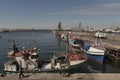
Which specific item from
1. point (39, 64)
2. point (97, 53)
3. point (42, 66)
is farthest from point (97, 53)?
point (39, 64)

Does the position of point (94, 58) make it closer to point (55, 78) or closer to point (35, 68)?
point (35, 68)

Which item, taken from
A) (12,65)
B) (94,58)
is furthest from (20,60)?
(94,58)

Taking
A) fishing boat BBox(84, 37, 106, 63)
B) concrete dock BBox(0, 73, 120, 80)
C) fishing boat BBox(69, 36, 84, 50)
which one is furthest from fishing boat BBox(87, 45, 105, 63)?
concrete dock BBox(0, 73, 120, 80)

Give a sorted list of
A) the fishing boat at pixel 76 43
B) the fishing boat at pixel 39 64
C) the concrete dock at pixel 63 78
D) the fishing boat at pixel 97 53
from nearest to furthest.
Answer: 1. the concrete dock at pixel 63 78
2. the fishing boat at pixel 39 64
3. the fishing boat at pixel 97 53
4. the fishing boat at pixel 76 43

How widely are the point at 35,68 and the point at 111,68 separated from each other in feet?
53.6

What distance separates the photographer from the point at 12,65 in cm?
2748

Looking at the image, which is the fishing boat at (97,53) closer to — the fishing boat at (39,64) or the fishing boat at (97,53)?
the fishing boat at (97,53)

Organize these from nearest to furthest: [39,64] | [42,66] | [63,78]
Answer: [63,78] → [39,64] → [42,66]

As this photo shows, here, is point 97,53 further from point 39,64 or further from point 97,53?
point 39,64

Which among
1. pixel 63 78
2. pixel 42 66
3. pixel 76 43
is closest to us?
pixel 63 78

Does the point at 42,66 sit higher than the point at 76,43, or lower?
higher

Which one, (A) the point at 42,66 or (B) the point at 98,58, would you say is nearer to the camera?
(A) the point at 42,66

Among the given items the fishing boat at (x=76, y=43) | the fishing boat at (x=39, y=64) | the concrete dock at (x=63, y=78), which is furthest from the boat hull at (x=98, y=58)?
the concrete dock at (x=63, y=78)

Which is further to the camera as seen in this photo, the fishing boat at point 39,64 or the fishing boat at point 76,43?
the fishing boat at point 76,43
